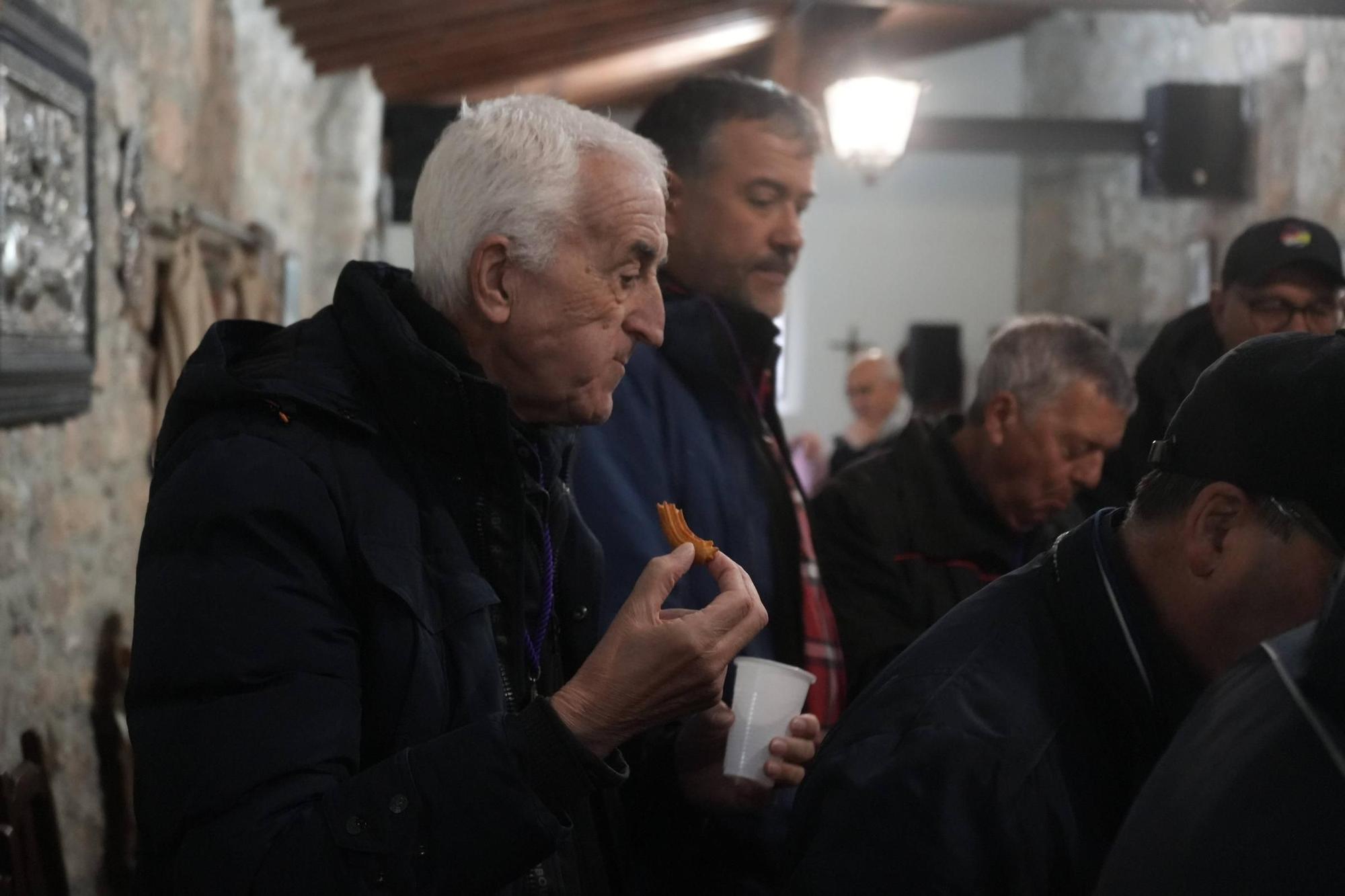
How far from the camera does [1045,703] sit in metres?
1.06

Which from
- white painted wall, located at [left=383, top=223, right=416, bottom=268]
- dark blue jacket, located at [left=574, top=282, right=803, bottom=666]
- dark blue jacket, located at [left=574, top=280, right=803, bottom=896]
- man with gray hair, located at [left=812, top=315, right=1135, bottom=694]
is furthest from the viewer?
white painted wall, located at [left=383, top=223, right=416, bottom=268]

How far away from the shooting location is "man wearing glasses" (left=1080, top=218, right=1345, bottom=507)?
8.25 feet

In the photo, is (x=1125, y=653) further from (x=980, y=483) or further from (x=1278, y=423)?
(x=980, y=483)

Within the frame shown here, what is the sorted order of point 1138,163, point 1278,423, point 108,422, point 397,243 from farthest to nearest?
1. point 1138,163
2. point 397,243
3. point 108,422
4. point 1278,423

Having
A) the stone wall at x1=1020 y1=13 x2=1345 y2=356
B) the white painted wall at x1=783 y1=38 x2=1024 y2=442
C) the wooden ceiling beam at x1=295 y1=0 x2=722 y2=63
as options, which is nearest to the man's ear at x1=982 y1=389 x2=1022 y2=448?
the stone wall at x1=1020 y1=13 x2=1345 y2=356

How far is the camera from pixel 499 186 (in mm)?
1283

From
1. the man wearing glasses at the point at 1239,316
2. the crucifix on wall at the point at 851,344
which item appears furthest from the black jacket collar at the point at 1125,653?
the crucifix on wall at the point at 851,344

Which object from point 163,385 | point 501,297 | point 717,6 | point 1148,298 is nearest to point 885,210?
point 1148,298

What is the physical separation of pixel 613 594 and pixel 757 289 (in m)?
0.56

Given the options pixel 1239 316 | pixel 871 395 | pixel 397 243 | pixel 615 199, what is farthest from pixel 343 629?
pixel 397 243

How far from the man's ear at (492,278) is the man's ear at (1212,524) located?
2.09 feet

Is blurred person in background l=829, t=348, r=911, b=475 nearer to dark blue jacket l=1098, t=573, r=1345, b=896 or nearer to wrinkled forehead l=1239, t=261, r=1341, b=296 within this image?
wrinkled forehead l=1239, t=261, r=1341, b=296

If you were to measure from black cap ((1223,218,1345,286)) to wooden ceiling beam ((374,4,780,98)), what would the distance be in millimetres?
4602

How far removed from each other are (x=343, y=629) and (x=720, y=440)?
886mm
